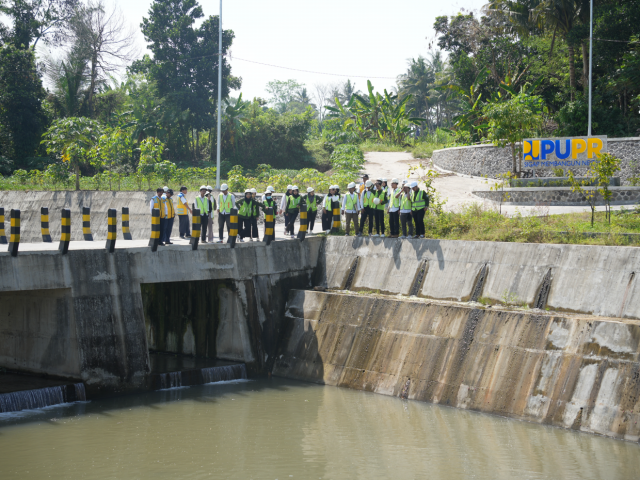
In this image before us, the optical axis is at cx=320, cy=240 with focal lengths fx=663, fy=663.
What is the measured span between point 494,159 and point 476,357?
64.7 ft

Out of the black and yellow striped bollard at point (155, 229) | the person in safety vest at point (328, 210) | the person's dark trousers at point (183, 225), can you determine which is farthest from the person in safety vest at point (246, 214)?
the black and yellow striped bollard at point (155, 229)

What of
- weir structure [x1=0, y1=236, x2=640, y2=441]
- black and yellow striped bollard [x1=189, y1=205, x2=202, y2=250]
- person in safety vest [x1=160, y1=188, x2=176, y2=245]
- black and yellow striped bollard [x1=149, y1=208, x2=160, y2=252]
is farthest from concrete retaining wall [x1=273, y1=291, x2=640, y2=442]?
black and yellow striped bollard [x1=149, y1=208, x2=160, y2=252]

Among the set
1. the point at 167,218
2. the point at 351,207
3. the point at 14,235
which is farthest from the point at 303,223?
the point at 14,235

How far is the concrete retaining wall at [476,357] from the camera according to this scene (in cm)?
1072

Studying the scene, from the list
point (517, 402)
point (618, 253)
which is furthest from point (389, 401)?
point (618, 253)

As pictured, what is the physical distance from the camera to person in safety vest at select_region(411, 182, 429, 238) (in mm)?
15570

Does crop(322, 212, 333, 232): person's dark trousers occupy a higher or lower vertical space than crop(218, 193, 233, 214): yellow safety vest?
lower

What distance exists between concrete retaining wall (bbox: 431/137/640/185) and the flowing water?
16091mm

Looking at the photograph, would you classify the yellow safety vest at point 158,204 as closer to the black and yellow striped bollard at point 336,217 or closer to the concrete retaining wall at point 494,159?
the black and yellow striped bollard at point 336,217

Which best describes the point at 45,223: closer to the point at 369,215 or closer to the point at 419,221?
the point at 369,215

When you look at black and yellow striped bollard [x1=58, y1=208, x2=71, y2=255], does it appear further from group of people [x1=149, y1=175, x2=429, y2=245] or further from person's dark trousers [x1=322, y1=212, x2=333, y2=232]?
person's dark trousers [x1=322, y1=212, x2=333, y2=232]

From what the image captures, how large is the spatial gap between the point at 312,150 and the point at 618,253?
36414 millimetres

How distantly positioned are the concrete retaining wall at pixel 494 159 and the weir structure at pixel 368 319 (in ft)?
41.6

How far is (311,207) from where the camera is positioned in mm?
18250
